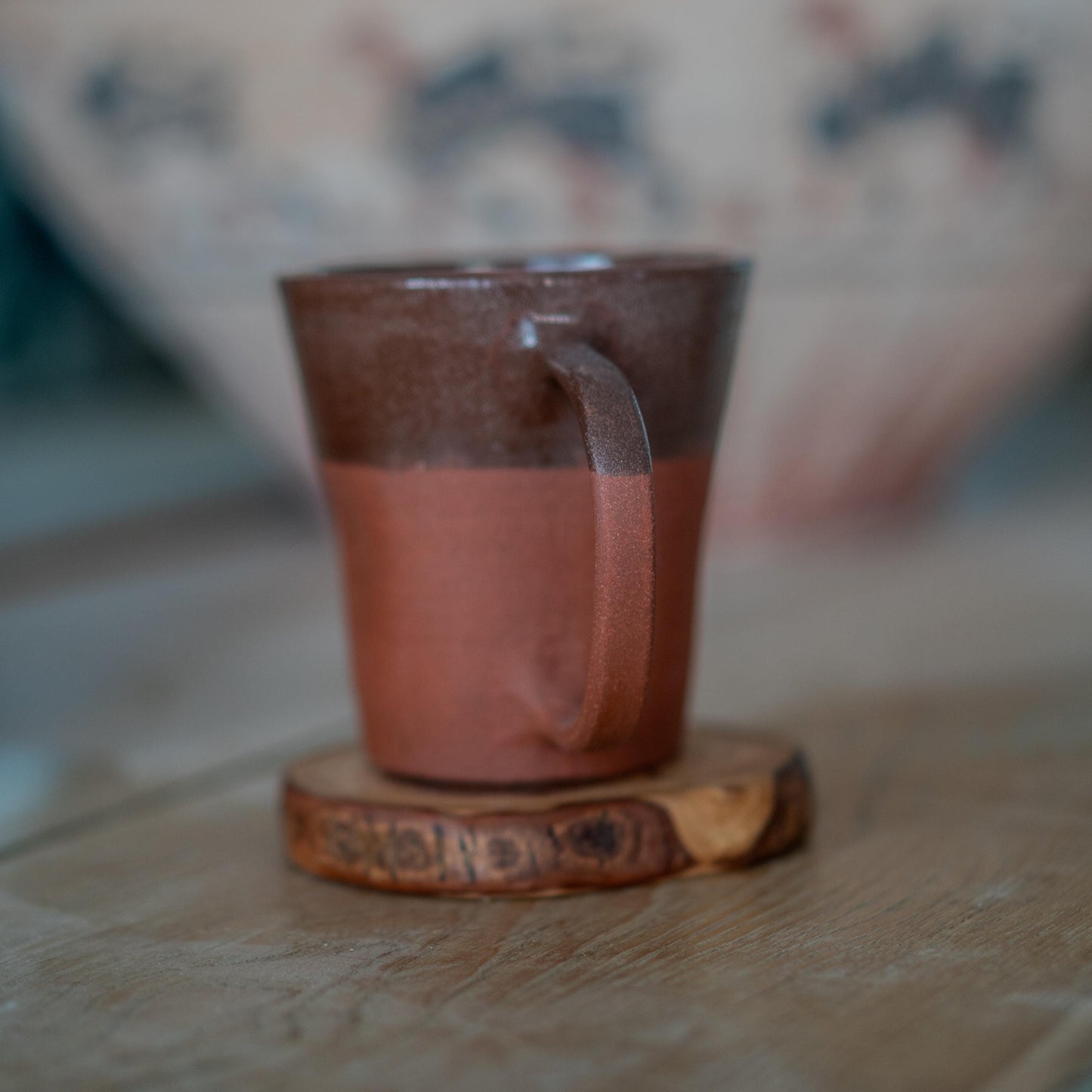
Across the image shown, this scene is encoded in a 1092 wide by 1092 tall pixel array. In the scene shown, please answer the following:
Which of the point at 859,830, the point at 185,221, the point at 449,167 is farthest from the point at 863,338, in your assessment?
the point at 859,830

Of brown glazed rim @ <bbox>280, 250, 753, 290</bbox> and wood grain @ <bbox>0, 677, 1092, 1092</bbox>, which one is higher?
brown glazed rim @ <bbox>280, 250, 753, 290</bbox>

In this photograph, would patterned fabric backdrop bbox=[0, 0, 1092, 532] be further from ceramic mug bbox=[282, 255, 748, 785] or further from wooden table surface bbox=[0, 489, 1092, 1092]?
ceramic mug bbox=[282, 255, 748, 785]

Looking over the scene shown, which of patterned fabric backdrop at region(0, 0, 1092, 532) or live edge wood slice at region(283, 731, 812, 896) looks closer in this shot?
live edge wood slice at region(283, 731, 812, 896)

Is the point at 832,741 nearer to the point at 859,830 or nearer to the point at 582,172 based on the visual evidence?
the point at 859,830

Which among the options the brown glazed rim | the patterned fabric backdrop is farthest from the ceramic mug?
the patterned fabric backdrop

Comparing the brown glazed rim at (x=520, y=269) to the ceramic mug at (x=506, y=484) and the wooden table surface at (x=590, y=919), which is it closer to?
the ceramic mug at (x=506, y=484)

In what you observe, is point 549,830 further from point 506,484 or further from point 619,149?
point 619,149

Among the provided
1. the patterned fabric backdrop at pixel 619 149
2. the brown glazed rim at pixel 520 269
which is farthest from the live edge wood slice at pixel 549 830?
the patterned fabric backdrop at pixel 619 149
